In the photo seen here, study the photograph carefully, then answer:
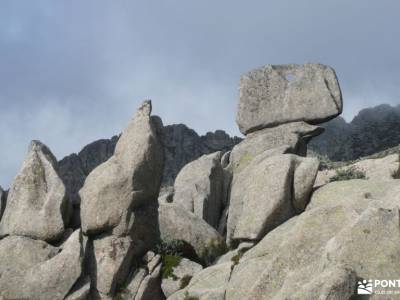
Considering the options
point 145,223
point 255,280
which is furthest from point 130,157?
point 255,280

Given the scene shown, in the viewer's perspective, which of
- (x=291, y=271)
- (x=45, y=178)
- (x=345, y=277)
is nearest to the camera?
(x=345, y=277)

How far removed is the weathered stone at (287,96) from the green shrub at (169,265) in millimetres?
14631

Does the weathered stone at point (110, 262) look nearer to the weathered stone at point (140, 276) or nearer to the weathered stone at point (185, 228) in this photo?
the weathered stone at point (140, 276)

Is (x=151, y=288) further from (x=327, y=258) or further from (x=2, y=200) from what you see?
(x=327, y=258)

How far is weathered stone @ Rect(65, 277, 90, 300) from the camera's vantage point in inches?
1120

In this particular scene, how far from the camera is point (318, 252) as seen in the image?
22.2 m

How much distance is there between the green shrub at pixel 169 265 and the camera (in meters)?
30.0

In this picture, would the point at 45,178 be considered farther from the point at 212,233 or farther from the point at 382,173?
the point at 382,173

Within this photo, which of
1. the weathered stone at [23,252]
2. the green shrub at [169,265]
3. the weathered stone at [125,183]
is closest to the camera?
the green shrub at [169,265]

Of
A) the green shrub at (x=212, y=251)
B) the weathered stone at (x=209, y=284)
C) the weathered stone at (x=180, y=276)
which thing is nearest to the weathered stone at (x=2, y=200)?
the weathered stone at (x=180, y=276)

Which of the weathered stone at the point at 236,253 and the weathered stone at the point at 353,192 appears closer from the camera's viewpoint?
the weathered stone at the point at 353,192

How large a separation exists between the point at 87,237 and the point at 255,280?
1108cm
